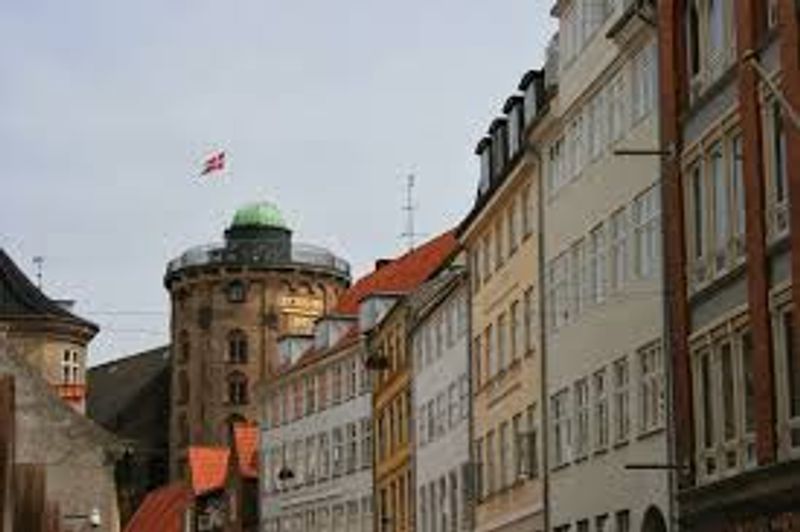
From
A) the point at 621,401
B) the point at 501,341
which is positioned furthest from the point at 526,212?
the point at 621,401

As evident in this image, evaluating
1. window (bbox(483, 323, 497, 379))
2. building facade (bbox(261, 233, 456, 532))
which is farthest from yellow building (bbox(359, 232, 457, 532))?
window (bbox(483, 323, 497, 379))

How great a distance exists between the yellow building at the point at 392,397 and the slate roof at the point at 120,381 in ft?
268

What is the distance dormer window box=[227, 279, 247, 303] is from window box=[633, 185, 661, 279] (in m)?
107

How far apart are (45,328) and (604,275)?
78363 mm

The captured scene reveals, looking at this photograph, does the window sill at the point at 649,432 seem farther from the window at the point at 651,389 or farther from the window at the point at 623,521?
the window at the point at 623,521

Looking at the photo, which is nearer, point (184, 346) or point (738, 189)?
point (738, 189)

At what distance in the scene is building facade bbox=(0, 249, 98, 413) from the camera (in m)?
115

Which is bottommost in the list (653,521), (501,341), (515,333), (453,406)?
(653,521)

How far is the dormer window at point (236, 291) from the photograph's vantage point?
145625mm

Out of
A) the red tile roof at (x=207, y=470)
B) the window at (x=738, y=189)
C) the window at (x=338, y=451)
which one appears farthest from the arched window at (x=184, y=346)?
the window at (x=738, y=189)

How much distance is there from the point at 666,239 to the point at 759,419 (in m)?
6.38

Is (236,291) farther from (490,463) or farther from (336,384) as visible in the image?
(490,463)

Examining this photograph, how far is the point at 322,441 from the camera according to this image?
8875 centimetres

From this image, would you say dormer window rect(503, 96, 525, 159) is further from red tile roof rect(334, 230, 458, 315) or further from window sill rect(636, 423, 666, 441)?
red tile roof rect(334, 230, 458, 315)
